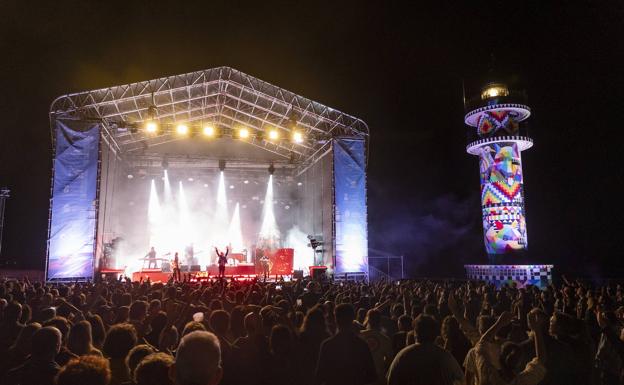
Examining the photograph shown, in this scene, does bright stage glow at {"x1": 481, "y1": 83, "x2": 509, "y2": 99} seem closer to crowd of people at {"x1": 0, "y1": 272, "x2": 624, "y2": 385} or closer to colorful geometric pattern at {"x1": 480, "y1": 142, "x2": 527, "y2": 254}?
colorful geometric pattern at {"x1": 480, "y1": 142, "x2": 527, "y2": 254}

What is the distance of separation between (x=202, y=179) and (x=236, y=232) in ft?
14.2

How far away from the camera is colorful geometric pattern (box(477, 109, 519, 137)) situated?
23.5 m

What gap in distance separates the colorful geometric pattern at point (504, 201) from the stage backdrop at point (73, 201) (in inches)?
761

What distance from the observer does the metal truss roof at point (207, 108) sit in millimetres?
18547

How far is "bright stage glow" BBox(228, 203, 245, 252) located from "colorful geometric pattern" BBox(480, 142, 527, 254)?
15.8 m

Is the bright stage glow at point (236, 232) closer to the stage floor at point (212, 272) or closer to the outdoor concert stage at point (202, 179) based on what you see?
the outdoor concert stage at point (202, 179)

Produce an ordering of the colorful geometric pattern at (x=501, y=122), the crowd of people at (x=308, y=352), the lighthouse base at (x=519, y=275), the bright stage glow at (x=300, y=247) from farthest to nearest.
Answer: the bright stage glow at (x=300, y=247)
the colorful geometric pattern at (x=501, y=122)
the lighthouse base at (x=519, y=275)
the crowd of people at (x=308, y=352)

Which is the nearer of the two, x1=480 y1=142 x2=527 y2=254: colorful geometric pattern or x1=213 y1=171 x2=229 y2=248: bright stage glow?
x1=480 y1=142 x2=527 y2=254: colorful geometric pattern

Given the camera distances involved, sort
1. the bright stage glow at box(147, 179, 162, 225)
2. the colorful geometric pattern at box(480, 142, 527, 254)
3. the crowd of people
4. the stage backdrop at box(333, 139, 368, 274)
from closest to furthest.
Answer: the crowd of people
the stage backdrop at box(333, 139, 368, 274)
the colorful geometric pattern at box(480, 142, 527, 254)
the bright stage glow at box(147, 179, 162, 225)

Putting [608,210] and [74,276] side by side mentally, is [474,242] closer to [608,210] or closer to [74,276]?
[608,210]

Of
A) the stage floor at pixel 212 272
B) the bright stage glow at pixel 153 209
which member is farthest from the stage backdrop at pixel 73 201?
the bright stage glow at pixel 153 209

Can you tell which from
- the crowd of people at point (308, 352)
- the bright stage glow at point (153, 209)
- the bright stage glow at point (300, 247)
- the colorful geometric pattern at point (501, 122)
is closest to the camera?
the crowd of people at point (308, 352)

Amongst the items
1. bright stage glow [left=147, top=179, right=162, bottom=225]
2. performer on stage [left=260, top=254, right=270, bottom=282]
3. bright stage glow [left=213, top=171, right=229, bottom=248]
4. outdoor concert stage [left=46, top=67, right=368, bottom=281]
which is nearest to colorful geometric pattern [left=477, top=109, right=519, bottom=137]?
outdoor concert stage [left=46, top=67, right=368, bottom=281]

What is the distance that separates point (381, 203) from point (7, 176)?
21728 millimetres
